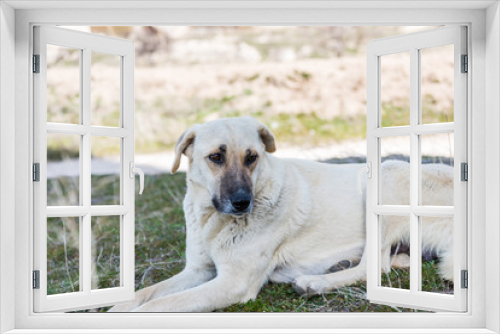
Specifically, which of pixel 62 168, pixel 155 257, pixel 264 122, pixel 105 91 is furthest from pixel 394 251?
pixel 105 91

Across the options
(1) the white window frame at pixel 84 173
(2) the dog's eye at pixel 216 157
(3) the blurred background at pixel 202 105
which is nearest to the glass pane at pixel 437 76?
(3) the blurred background at pixel 202 105

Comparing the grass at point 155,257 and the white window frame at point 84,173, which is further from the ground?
the white window frame at point 84,173

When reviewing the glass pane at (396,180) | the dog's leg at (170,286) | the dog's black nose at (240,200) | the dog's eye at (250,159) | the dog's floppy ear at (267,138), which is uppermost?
the dog's floppy ear at (267,138)

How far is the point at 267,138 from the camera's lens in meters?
3.18

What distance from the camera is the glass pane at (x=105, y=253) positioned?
317 cm

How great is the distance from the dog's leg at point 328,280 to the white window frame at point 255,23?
0.60m

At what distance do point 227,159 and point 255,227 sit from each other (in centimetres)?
46

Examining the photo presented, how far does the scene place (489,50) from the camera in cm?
225

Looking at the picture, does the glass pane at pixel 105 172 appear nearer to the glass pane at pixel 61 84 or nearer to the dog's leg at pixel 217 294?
the glass pane at pixel 61 84

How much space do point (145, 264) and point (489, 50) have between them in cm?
260

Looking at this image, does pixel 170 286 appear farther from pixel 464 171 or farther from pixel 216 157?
pixel 464 171

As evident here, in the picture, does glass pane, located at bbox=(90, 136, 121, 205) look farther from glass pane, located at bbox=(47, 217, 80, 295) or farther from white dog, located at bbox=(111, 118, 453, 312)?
white dog, located at bbox=(111, 118, 453, 312)

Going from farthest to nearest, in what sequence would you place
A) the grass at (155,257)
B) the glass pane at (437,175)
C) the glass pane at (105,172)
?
the glass pane at (105,172)
the grass at (155,257)
the glass pane at (437,175)

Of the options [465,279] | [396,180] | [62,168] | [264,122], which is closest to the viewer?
[465,279]
